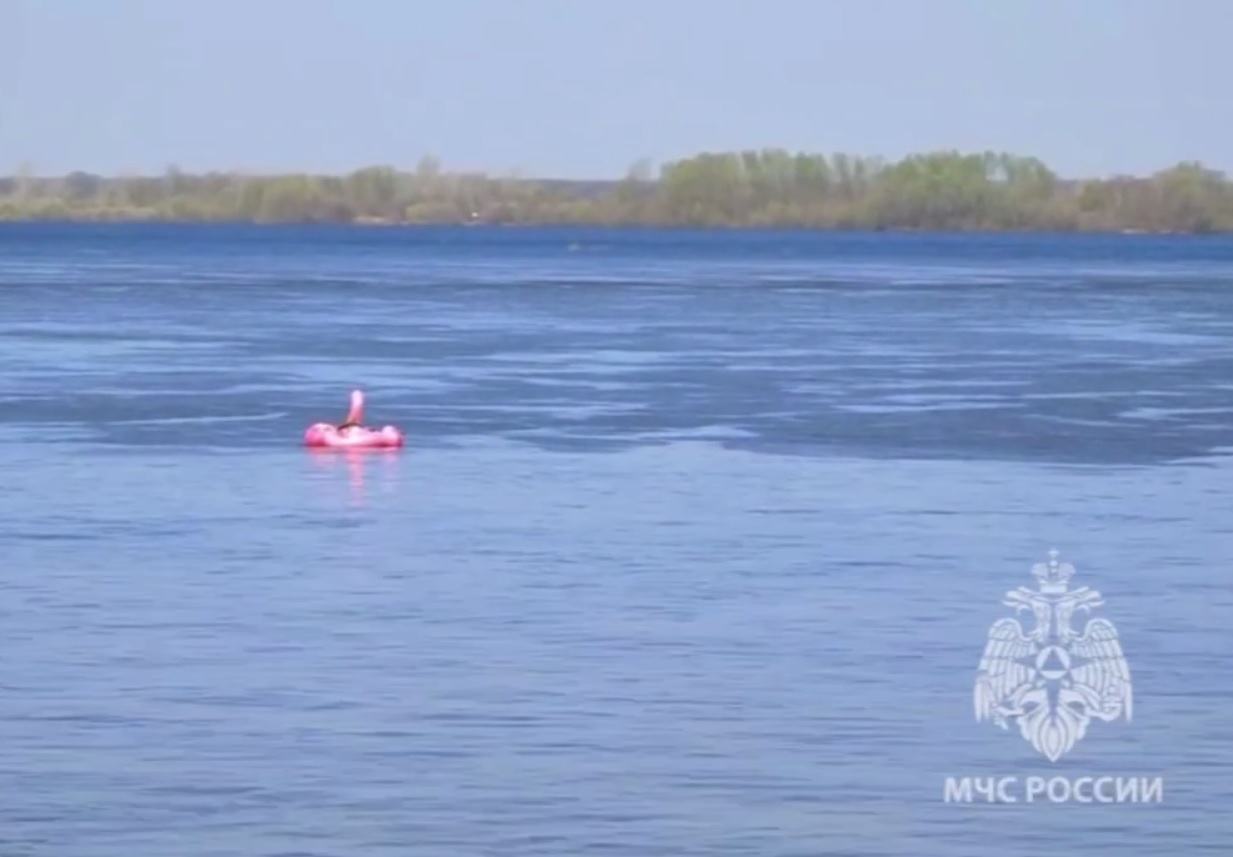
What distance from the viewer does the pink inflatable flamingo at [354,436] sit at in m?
29.1

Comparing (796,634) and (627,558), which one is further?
(627,558)

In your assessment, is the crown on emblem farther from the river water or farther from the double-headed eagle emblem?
the double-headed eagle emblem

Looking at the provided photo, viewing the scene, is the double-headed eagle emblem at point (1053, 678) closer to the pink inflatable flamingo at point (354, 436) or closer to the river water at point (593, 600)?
the river water at point (593, 600)

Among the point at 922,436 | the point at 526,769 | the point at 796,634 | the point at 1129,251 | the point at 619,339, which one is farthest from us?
the point at 1129,251

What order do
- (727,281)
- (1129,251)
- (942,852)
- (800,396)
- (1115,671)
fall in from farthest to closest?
(1129,251) < (727,281) < (800,396) < (1115,671) < (942,852)

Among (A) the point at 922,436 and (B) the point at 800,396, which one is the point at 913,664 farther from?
(B) the point at 800,396

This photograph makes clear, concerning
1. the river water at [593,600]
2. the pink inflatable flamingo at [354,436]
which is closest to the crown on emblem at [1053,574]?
the river water at [593,600]

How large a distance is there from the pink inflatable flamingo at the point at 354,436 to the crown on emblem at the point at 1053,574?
360 inches

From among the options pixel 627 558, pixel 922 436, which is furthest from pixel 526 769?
pixel 922 436

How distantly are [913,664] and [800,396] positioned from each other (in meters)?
20.3

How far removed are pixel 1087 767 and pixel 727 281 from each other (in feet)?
247

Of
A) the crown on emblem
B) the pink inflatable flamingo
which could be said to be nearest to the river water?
the crown on emblem

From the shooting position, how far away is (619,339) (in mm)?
51906

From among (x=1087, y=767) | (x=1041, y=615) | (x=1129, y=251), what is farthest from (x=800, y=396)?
(x=1129, y=251)
